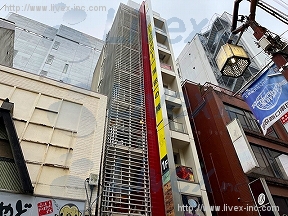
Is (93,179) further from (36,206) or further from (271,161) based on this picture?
(271,161)

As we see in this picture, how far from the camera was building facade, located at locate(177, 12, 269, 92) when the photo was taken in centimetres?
2742

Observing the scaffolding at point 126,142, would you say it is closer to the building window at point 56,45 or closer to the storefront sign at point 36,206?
the storefront sign at point 36,206

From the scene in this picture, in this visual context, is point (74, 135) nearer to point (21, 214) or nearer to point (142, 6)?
point (21, 214)

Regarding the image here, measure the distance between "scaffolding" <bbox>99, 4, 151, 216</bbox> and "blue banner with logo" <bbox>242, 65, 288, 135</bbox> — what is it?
596cm

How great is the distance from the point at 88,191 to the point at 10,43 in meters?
14.1

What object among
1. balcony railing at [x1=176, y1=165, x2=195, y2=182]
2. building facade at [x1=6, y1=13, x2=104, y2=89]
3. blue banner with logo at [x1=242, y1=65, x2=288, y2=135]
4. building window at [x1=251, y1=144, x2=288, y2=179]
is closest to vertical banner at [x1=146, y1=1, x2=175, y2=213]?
balcony railing at [x1=176, y1=165, x2=195, y2=182]

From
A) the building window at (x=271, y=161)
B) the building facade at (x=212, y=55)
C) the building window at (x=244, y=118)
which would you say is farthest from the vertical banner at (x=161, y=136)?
the building facade at (x=212, y=55)

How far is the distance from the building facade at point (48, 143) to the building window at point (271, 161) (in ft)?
34.2

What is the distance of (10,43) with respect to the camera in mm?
16469

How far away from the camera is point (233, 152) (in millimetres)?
13336

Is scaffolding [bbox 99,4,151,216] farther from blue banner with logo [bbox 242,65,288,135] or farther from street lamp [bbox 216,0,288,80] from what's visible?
street lamp [bbox 216,0,288,80]

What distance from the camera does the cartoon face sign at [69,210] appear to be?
7.51m

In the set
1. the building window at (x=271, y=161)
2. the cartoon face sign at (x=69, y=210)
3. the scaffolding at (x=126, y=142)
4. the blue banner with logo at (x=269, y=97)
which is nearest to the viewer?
the blue banner with logo at (x=269, y=97)

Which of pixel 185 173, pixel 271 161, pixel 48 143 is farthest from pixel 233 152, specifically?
pixel 48 143
